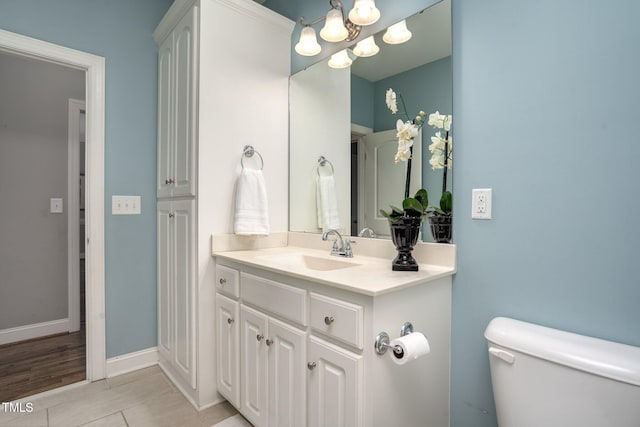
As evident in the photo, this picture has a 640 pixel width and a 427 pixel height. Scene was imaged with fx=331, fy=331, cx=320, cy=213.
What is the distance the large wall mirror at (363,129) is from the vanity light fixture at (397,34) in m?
0.02

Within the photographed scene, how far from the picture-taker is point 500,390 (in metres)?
1.04

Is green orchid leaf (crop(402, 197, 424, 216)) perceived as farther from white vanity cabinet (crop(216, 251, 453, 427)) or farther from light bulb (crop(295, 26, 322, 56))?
light bulb (crop(295, 26, 322, 56))

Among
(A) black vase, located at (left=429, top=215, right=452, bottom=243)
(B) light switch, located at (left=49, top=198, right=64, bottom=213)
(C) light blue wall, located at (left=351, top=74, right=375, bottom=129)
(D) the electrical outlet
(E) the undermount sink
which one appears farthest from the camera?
(B) light switch, located at (left=49, top=198, right=64, bottom=213)

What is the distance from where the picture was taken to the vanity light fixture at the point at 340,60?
1791 mm

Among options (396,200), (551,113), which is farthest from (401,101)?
(551,113)

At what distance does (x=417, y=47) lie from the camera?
1465 mm

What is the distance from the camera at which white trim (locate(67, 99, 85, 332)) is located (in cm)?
274

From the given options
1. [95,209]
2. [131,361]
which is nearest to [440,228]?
[95,209]

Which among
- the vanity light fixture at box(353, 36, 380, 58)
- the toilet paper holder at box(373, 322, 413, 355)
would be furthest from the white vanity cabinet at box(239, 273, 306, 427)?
the vanity light fixture at box(353, 36, 380, 58)

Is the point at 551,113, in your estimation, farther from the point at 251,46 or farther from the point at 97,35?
the point at 97,35

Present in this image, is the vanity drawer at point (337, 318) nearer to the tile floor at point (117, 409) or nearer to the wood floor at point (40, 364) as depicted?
the tile floor at point (117, 409)

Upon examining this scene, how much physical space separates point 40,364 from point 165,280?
3.44ft

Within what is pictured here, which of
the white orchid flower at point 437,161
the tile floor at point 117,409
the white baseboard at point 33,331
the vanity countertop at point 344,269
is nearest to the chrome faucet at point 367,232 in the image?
the vanity countertop at point 344,269

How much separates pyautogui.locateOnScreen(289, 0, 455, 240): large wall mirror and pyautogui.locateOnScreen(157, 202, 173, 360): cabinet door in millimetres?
776
